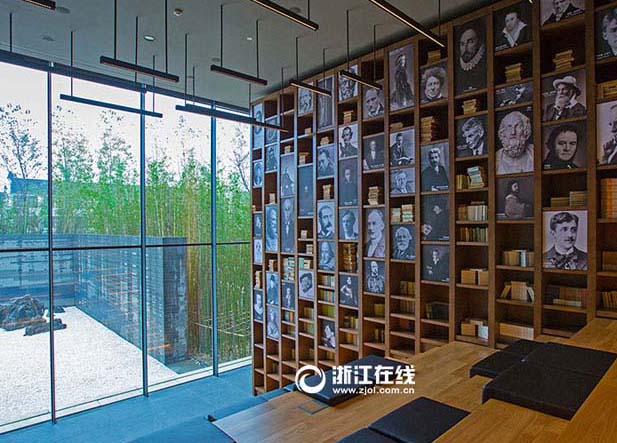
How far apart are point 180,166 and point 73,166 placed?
1.64 m

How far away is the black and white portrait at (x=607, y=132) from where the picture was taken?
3.40 meters

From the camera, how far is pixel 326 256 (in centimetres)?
578

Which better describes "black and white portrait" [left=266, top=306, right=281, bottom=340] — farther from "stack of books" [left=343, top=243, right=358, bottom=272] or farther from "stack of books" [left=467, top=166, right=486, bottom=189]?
"stack of books" [left=467, top=166, right=486, bottom=189]

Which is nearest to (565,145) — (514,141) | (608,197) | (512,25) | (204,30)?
(514,141)

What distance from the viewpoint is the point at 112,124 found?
6172mm

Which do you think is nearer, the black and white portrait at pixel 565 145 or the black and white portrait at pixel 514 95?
the black and white portrait at pixel 565 145

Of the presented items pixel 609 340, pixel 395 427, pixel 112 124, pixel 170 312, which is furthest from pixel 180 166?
pixel 609 340

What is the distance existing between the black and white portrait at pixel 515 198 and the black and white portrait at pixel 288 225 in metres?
3.09

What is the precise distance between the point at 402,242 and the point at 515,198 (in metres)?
1.36

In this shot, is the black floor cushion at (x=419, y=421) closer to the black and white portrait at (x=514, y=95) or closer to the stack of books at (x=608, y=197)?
the stack of books at (x=608, y=197)

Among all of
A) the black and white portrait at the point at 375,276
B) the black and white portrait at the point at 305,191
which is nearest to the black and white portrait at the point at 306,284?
the black and white portrait at the point at 305,191

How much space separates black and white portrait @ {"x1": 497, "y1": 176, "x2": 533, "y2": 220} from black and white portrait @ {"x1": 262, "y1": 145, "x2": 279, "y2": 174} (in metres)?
3.62

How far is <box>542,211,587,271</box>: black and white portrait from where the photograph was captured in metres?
3.56

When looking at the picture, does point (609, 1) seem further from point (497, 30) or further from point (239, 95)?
point (239, 95)
